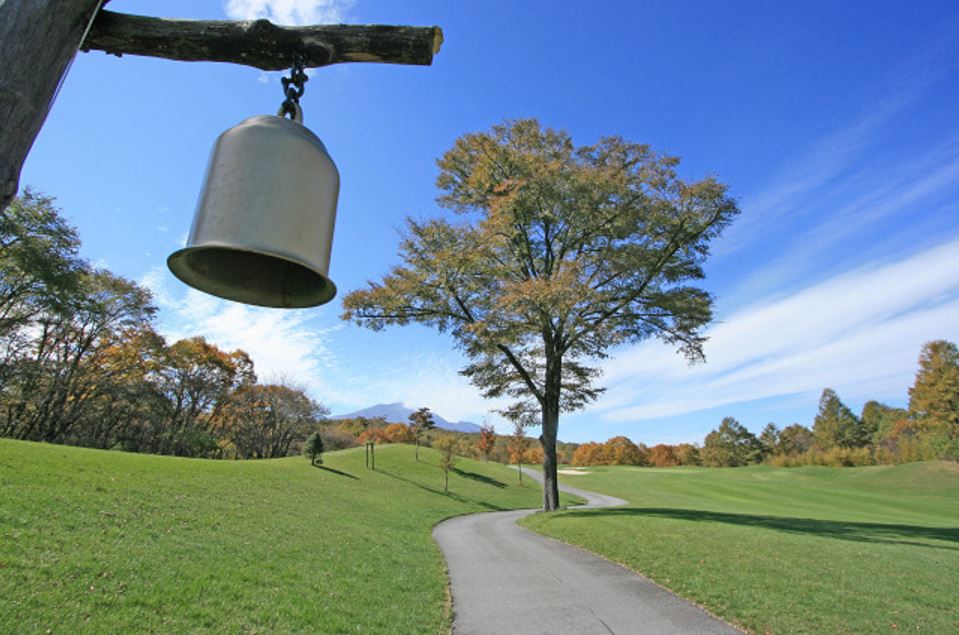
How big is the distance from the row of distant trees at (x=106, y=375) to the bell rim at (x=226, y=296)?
104ft

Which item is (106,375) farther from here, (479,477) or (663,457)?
(663,457)

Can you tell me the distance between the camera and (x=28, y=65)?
4.04 ft

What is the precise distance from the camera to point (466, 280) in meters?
18.0

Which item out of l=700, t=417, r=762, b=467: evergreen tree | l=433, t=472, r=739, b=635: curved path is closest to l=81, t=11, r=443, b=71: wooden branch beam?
l=433, t=472, r=739, b=635: curved path

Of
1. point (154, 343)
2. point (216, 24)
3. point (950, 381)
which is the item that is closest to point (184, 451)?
point (154, 343)

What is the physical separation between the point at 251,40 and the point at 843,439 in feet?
351

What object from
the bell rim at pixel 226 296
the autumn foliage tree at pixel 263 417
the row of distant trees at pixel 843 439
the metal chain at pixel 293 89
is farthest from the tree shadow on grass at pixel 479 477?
the row of distant trees at pixel 843 439

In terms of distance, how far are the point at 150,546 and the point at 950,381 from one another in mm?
73432

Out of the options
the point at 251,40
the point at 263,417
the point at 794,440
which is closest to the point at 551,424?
the point at 251,40

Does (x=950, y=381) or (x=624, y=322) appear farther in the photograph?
(x=950, y=381)

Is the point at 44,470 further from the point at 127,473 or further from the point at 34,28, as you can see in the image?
the point at 34,28

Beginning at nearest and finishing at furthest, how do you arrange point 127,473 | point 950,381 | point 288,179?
point 288,179, point 127,473, point 950,381

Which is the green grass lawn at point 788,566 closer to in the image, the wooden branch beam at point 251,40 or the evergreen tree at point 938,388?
the wooden branch beam at point 251,40

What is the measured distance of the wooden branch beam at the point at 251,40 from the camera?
1.71 metres
